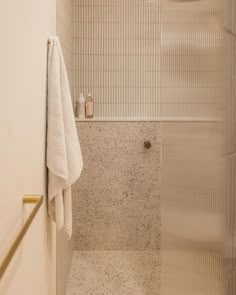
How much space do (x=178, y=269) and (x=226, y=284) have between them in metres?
0.44

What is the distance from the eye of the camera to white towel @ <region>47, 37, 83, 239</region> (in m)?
1.40

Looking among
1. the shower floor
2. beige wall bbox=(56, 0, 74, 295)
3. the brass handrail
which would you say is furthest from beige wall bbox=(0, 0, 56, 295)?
the shower floor

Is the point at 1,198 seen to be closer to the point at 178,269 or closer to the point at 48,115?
the point at 48,115

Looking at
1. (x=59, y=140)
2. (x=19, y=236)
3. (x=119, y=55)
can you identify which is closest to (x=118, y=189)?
(x=119, y=55)

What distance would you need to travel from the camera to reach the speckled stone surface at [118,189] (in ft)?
9.23

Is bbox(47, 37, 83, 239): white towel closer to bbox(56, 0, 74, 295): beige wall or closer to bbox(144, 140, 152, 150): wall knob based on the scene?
bbox(56, 0, 74, 295): beige wall

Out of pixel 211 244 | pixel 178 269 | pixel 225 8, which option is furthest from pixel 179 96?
pixel 178 269

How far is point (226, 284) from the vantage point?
3.30 feet

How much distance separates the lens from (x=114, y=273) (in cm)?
253

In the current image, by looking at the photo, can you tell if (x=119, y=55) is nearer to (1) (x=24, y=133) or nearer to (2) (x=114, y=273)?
(2) (x=114, y=273)

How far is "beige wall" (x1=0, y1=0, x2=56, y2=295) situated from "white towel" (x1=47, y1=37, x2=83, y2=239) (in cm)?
3

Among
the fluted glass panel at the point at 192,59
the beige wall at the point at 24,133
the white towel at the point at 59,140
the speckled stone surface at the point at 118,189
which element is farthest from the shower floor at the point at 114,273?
the fluted glass panel at the point at 192,59

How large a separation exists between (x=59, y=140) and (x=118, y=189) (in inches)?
59.8

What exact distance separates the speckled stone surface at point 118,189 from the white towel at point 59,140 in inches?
50.0
